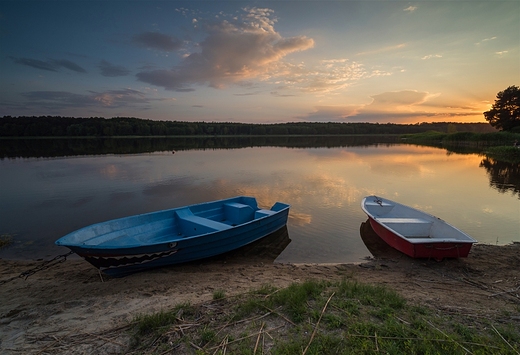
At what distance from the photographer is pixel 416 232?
8.76 metres

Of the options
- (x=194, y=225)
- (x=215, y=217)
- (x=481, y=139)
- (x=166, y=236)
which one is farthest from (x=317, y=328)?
(x=481, y=139)

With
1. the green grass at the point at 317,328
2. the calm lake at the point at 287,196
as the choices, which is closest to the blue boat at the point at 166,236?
the calm lake at the point at 287,196

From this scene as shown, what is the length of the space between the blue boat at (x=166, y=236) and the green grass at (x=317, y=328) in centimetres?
267

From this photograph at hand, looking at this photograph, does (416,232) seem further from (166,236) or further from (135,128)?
(135,128)

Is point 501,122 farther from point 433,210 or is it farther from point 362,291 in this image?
point 362,291

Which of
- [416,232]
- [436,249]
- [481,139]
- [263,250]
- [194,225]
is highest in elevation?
[481,139]

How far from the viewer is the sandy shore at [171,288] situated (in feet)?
12.1

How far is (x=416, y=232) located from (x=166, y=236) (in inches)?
311

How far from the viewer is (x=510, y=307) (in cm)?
452

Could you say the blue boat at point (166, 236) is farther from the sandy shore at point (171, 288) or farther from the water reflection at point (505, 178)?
the water reflection at point (505, 178)

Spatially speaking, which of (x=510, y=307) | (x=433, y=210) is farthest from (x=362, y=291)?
(x=433, y=210)

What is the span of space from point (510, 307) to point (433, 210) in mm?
8493

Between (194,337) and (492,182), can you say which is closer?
(194,337)

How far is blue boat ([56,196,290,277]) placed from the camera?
20.0ft
